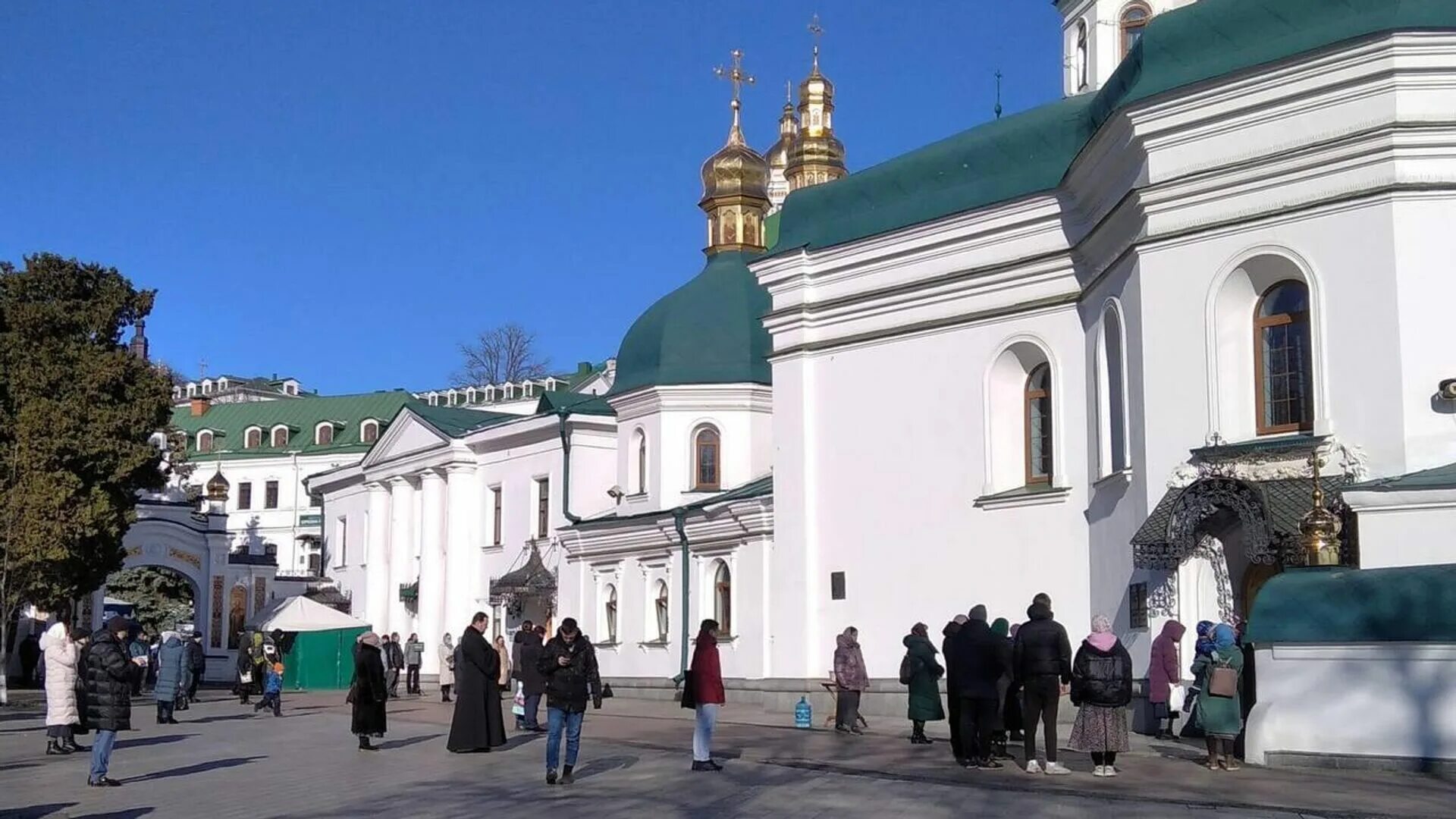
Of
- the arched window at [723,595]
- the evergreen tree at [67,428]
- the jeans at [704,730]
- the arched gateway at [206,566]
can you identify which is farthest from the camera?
the arched gateway at [206,566]

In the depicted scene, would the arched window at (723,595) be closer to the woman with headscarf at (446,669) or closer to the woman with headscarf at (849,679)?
the woman with headscarf at (446,669)

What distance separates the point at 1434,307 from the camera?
57.0ft

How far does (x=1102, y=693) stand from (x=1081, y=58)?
55.7 ft

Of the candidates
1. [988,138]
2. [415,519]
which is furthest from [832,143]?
[988,138]

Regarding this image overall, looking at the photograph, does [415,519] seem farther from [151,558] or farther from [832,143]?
[832,143]

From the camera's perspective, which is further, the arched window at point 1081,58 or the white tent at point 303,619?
the white tent at point 303,619

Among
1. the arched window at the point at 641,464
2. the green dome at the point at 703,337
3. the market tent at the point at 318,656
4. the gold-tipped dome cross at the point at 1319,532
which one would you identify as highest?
the green dome at the point at 703,337

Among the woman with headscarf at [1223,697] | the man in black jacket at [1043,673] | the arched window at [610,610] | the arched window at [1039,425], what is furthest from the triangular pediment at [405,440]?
the woman with headscarf at [1223,697]

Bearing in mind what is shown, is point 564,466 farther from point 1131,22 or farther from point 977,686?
point 977,686

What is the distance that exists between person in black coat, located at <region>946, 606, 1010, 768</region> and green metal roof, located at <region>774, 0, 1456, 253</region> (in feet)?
26.1

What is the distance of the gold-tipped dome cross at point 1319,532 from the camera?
52.5 ft

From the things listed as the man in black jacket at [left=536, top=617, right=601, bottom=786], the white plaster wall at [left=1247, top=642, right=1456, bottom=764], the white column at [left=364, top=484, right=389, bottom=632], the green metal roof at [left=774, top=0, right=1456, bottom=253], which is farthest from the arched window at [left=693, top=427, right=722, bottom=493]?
the white plaster wall at [left=1247, top=642, right=1456, bottom=764]

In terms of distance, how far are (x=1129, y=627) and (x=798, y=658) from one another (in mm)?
7468

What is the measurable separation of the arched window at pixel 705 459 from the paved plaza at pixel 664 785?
14.3 meters
